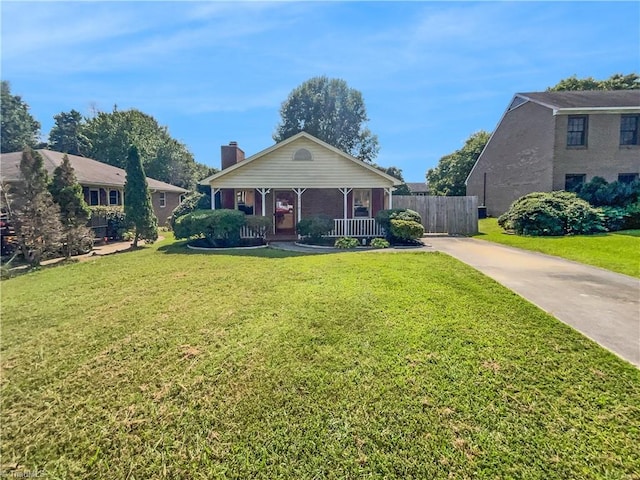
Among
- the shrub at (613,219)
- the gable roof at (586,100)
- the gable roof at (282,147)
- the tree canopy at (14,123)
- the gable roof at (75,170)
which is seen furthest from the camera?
the tree canopy at (14,123)

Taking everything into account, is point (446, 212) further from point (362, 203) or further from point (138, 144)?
point (138, 144)

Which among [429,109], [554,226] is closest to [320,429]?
[554,226]

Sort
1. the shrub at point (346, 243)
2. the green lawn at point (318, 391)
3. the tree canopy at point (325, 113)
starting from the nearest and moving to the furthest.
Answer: the green lawn at point (318, 391) < the shrub at point (346, 243) < the tree canopy at point (325, 113)

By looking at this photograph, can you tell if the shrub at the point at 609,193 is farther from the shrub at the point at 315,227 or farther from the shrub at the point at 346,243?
the shrub at the point at 315,227

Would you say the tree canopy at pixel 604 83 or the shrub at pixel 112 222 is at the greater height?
the tree canopy at pixel 604 83

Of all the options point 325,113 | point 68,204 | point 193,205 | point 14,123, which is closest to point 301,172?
point 68,204

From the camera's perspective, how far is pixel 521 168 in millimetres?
22516

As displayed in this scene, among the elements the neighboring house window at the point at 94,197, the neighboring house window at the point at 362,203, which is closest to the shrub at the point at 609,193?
the neighboring house window at the point at 362,203

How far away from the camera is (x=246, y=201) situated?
59.3ft

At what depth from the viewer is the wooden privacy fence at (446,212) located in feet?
62.4

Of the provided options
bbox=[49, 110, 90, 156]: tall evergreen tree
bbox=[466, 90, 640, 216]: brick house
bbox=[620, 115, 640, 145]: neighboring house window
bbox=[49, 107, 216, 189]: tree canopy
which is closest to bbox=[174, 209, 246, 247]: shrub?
bbox=[466, 90, 640, 216]: brick house

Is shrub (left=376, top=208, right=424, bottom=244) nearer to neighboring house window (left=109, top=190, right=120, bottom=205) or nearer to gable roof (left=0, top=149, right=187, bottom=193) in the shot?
gable roof (left=0, top=149, right=187, bottom=193)

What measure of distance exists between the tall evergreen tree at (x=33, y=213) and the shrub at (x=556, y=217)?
63.4ft

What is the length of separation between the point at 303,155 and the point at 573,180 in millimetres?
16622
